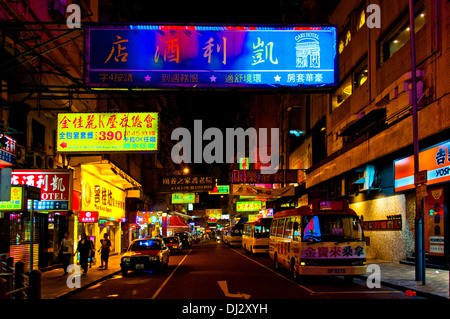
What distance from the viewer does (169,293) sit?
13.8 m

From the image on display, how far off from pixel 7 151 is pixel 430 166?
634 inches

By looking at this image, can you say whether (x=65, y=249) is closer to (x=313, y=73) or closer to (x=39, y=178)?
(x=39, y=178)

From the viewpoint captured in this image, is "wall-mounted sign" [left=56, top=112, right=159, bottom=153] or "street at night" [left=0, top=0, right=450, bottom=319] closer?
"street at night" [left=0, top=0, right=450, bottom=319]

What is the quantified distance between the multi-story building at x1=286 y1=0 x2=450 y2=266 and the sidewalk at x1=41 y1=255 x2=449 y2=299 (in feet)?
6.01

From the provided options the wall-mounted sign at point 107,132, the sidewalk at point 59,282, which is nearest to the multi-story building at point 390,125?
the wall-mounted sign at point 107,132

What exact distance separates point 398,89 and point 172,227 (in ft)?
132

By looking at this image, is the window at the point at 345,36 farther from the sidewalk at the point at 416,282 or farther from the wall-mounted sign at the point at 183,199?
the wall-mounted sign at the point at 183,199

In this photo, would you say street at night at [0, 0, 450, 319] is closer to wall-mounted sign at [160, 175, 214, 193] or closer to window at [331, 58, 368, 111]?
window at [331, 58, 368, 111]

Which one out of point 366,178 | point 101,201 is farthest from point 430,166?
point 101,201
